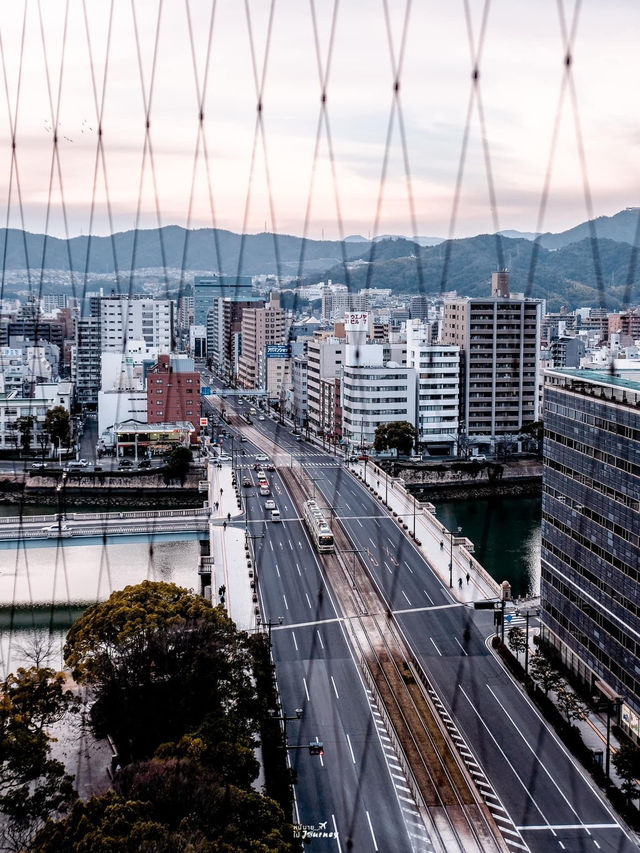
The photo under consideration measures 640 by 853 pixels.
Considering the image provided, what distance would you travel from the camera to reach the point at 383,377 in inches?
698

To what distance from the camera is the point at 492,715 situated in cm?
634

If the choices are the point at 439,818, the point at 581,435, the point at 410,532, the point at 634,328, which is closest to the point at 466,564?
the point at 410,532

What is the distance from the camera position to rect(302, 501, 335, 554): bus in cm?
1038

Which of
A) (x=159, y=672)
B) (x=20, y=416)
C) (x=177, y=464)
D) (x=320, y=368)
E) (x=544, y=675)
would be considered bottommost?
(x=544, y=675)

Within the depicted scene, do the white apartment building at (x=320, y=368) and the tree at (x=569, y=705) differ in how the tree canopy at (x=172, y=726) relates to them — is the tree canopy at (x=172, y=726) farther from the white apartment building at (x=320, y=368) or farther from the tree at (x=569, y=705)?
the white apartment building at (x=320, y=368)

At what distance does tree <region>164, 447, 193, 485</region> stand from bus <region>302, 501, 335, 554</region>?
4.09 meters

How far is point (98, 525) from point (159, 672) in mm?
5529

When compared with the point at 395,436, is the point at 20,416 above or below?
above

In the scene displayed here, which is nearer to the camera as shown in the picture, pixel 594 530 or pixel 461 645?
pixel 594 530

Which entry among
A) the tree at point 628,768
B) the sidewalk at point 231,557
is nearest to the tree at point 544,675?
the tree at point 628,768

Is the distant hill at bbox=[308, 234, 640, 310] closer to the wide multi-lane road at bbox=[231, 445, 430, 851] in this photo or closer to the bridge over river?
the bridge over river

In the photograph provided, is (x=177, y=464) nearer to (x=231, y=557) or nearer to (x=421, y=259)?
(x=231, y=557)

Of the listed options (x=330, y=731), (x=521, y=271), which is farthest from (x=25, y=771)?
(x=521, y=271)

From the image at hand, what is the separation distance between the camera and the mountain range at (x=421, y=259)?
6153 centimetres
